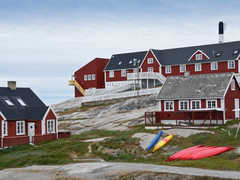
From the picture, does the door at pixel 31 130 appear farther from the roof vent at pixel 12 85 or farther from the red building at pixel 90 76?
the red building at pixel 90 76

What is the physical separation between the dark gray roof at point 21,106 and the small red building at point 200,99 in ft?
47.0

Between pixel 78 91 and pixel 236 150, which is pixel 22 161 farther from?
pixel 78 91

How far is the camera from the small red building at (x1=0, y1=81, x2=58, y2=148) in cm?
4509

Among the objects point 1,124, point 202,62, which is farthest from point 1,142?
point 202,62

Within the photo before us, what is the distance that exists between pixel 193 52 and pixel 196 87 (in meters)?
29.1

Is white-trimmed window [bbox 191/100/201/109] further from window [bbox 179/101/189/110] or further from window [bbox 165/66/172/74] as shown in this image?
window [bbox 165/66/172/74]

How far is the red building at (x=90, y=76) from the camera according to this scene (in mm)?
93312

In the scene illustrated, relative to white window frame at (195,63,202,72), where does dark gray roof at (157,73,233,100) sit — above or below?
below

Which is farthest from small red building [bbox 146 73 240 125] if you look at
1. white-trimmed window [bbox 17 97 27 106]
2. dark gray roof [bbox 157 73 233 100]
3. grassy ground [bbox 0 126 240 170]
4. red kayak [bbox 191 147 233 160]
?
white-trimmed window [bbox 17 97 27 106]

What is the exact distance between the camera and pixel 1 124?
44438 mm

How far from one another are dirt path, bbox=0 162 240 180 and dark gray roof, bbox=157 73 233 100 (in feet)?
77.3

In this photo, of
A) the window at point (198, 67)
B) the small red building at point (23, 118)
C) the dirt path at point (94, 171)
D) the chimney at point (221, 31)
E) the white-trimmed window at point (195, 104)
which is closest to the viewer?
the dirt path at point (94, 171)

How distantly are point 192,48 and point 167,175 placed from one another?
60.6m

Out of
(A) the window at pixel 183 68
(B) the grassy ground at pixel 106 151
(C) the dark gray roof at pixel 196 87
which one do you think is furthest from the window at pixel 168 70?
(B) the grassy ground at pixel 106 151
